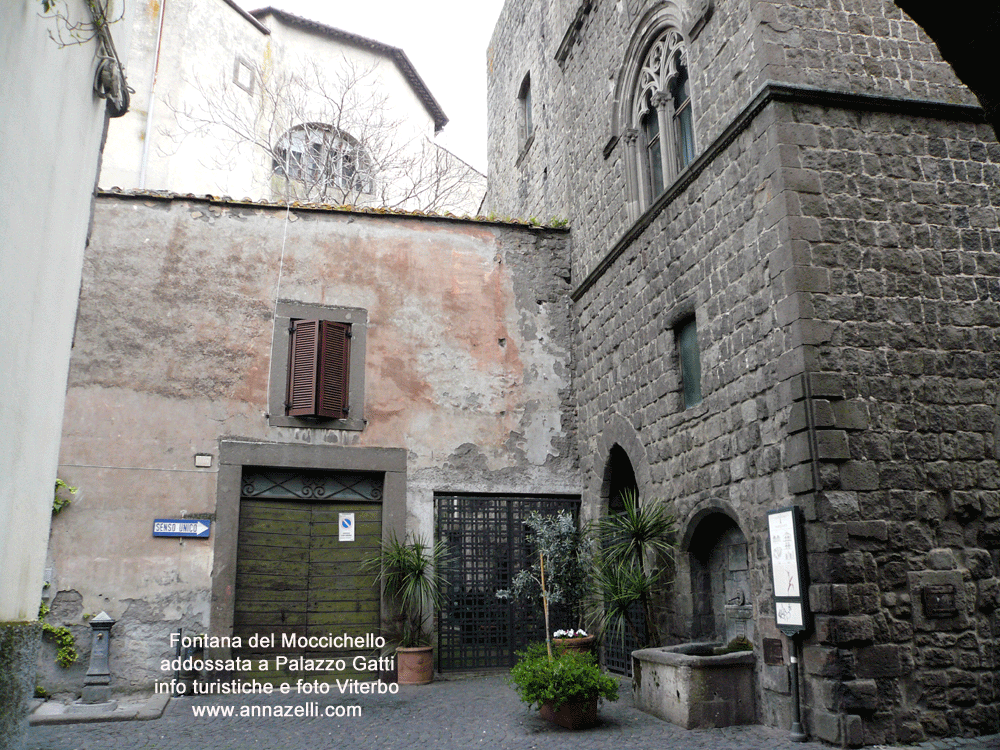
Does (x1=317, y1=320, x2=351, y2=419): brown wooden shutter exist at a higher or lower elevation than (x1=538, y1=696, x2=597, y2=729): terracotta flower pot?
higher

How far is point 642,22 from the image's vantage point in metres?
9.73

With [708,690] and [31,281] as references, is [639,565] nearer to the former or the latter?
[708,690]

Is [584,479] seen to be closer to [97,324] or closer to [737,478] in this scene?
[737,478]

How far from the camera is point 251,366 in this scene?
10.4 meters

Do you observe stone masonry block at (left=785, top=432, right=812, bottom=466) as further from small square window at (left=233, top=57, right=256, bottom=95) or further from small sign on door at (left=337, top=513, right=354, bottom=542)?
small square window at (left=233, top=57, right=256, bottom=95)

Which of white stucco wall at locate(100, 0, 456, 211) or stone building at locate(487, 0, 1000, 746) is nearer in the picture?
stone building at locate(487, 0, 1000, 746)

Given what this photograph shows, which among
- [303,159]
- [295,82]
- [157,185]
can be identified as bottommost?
[157,185]

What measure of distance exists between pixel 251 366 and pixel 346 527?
90.3 inches

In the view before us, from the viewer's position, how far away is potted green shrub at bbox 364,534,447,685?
9.58 m

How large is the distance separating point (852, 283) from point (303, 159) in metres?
16.6

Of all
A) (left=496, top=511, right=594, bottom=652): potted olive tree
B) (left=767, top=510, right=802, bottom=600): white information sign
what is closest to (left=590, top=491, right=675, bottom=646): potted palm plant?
(left=496, top=511, right=594, bottom=652): potted olive tree

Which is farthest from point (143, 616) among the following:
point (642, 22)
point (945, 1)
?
point (945, 1)

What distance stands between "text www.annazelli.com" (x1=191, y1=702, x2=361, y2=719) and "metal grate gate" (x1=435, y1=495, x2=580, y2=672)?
88.9 inches

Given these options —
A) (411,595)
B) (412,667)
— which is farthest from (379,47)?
(412,667)
